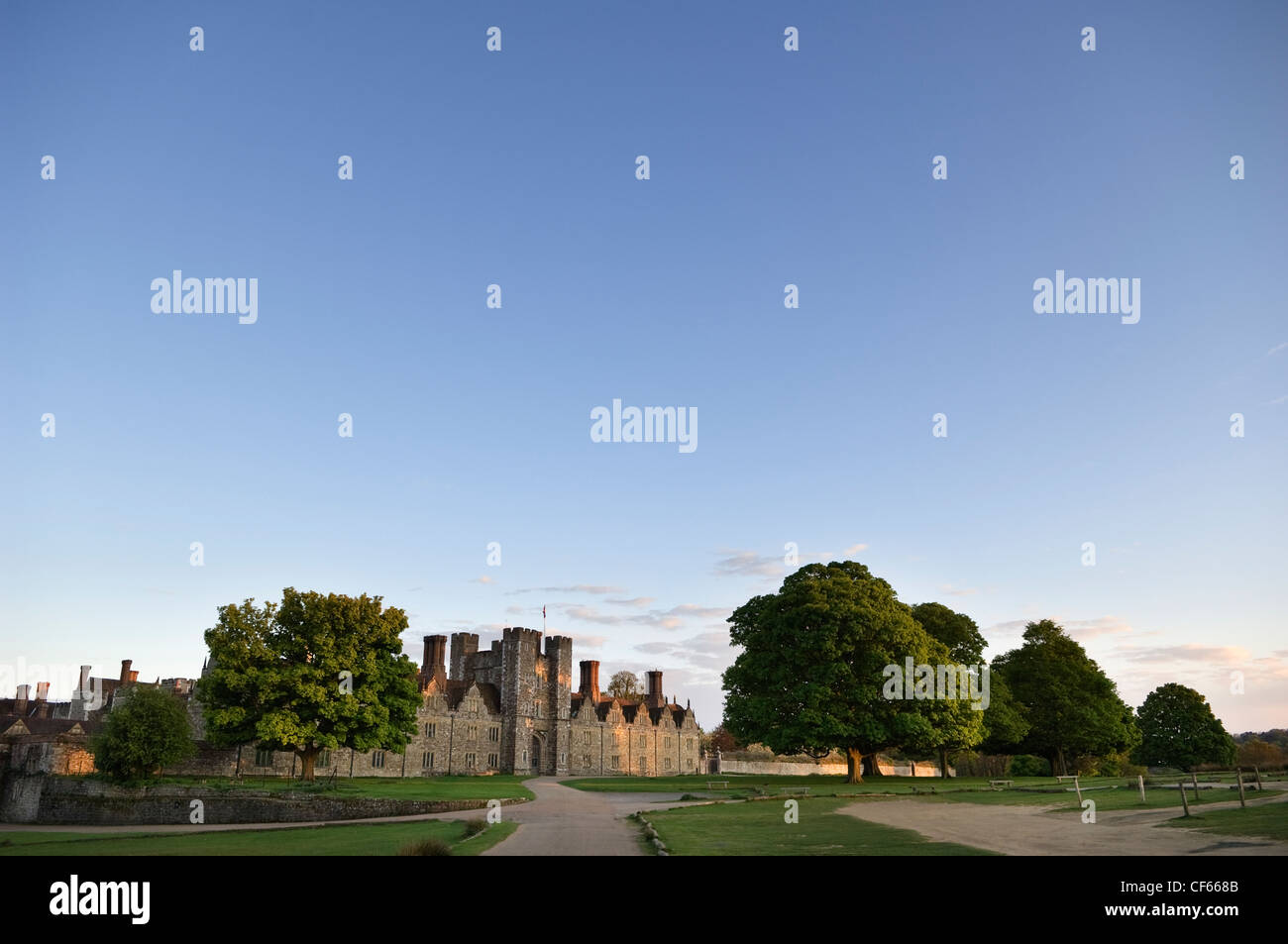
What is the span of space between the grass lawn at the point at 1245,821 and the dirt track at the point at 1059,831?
0.61 meters

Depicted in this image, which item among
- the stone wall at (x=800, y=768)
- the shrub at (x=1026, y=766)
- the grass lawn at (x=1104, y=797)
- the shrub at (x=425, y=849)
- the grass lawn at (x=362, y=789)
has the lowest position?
the stone wall at (x=800, y=768)

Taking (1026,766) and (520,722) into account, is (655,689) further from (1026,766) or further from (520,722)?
(1026,766)

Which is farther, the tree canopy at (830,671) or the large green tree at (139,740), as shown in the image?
the tree canopy at (830,671)

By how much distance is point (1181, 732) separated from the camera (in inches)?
3155

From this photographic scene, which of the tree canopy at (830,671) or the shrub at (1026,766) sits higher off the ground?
the tree canopy at (830,671)

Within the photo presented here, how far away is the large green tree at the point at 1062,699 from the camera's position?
230 ft

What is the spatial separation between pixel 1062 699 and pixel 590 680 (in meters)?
56.1

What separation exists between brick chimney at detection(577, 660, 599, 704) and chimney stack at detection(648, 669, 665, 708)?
13.0 m

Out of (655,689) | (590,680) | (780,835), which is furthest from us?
(655,689)

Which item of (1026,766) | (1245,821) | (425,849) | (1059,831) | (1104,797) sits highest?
(425,849)

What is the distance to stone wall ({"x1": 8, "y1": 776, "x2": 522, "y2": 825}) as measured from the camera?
4000 cm
